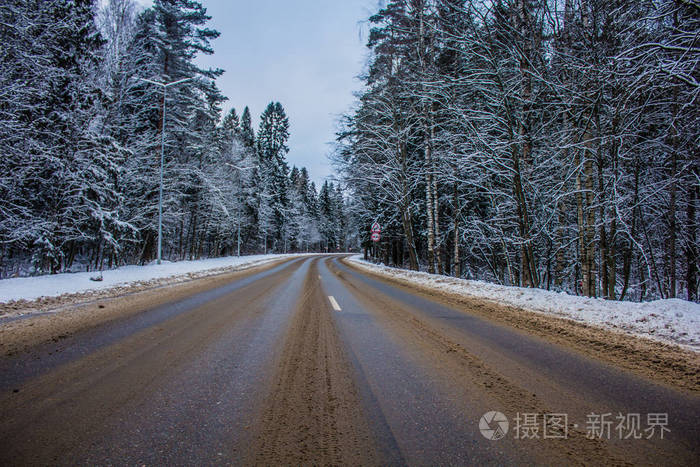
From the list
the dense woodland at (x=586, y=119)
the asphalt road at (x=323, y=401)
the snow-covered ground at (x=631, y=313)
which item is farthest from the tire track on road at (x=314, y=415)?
the dense woodland at (x=586, y=119)

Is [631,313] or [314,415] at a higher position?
[631,313]

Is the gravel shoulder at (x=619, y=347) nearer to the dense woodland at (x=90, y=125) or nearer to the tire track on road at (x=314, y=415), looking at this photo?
the tire track on road at (x=314, y=415)

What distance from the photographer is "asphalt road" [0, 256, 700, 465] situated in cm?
166

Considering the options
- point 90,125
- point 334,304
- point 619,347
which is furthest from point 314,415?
point 90,125

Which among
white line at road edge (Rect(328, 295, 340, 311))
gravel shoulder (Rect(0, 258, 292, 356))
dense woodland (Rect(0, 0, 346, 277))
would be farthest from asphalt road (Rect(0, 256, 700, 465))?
dense woodland (Rect(0, 0, 346, 277))

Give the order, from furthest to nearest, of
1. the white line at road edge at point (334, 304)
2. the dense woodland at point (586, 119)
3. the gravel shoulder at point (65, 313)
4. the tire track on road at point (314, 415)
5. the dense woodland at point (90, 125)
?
1. the dense woodland at point (90, 125)
2. the white line at road edge at point (334, 304)
3. the dense woodland at point (586, 119)
4. the gravel shoulder at point (65, 313)
5. the tire track on road at point (314, 415)

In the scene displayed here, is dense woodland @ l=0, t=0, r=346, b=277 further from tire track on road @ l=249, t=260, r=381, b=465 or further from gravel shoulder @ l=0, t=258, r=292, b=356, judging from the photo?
tire track on road @ l=249, t=260, r=381, b=465

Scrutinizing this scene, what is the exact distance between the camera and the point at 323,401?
2.26 meters

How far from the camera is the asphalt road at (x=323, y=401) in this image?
1664 millimetres

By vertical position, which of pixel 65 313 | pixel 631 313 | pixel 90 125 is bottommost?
pixel 65 313

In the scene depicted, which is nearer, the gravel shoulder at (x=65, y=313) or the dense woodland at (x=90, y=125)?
the gravel shoulder at (x=65, y=313)

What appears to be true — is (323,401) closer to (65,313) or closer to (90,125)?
(65,313)

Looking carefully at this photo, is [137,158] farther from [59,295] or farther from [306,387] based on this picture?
[306,387]

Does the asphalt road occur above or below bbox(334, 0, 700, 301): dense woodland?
below
